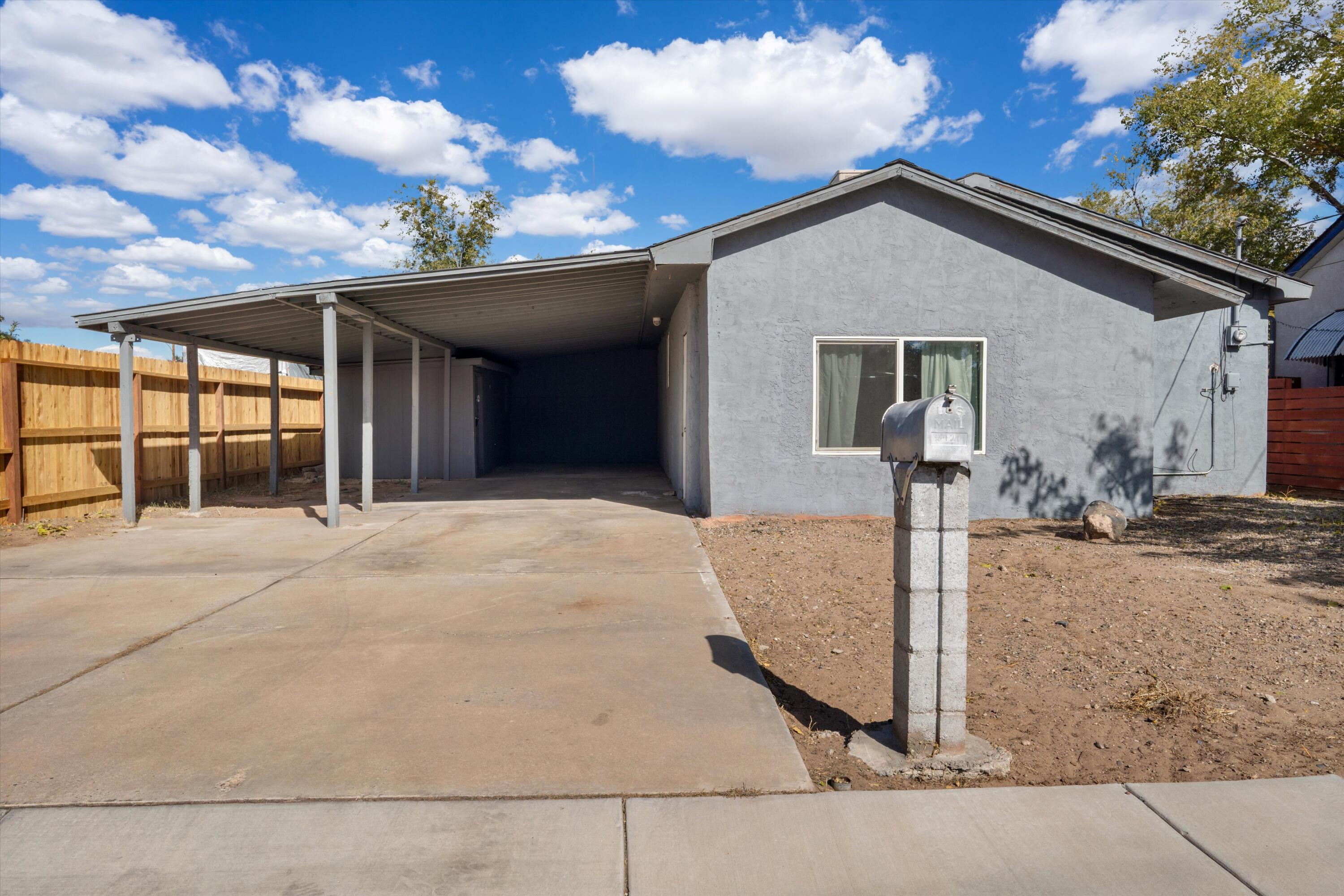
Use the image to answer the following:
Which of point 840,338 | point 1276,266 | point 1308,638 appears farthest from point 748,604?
point 1276,266

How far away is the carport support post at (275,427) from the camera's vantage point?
12.9m

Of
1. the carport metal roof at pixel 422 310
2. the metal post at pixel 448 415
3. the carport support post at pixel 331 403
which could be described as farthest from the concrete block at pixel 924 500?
the metal post at pixel 448 415

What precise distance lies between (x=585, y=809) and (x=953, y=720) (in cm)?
145

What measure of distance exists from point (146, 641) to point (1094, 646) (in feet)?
18.3

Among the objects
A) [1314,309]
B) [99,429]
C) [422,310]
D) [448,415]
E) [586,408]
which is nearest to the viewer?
[99,429]

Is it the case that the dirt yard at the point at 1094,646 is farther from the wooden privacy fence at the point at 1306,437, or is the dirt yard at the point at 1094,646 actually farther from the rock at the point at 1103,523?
the wooden privacy fence at the point at 1306,437

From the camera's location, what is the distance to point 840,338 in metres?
8.61

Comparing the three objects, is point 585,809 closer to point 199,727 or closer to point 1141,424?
point 199,727

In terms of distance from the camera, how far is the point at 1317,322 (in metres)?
14.9

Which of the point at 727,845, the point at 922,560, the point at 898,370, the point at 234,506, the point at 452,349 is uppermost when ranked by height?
the point at 452,349

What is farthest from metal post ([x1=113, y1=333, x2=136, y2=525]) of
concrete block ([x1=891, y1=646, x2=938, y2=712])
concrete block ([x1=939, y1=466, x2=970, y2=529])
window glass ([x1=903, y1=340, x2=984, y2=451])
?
concrete block ([x1=939, y1=466, x2=970, y2=529])

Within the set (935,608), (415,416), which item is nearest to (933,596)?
(935,608)

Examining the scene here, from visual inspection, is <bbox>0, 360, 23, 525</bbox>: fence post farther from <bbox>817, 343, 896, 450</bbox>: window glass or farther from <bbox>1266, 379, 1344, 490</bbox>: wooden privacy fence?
<bbox>1266, 379, 1344, 490</bbox>: wooden privacy fence

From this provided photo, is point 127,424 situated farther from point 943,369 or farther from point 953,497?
point 953,497
